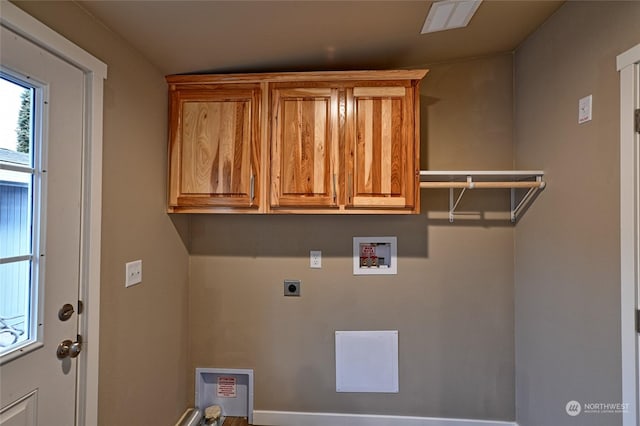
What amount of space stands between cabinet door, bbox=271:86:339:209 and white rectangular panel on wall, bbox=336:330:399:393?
956 millimetres

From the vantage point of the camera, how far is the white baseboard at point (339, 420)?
1903mm

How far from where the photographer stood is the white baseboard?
1.90 metres

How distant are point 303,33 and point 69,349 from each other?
1716 millimetres

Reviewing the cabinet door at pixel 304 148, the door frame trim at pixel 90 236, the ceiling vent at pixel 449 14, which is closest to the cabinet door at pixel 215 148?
the cabinet door at pixel 304 148

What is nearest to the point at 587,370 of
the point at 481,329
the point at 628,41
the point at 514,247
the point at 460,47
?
the point at 481,329

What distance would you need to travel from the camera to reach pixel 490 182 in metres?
1.78

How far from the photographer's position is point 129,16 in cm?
122

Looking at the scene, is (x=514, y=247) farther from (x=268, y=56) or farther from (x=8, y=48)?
(x=8, y=48)

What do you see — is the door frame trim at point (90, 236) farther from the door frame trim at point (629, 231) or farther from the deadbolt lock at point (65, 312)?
the door frame trim at point (629, 231)

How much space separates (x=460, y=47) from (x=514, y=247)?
1302 millimetres

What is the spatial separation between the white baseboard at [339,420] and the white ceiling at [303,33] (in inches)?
88.7

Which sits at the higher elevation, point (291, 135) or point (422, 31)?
point (422, 31)

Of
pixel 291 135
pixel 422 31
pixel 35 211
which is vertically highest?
pixel 422 31

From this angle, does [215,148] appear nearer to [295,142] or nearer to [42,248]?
[295,142]
